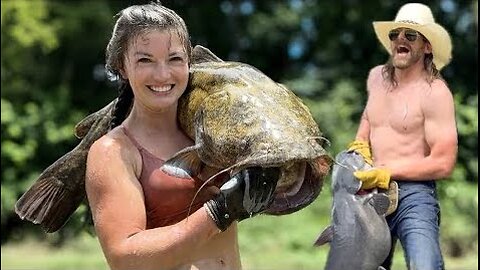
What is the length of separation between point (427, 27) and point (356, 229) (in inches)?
38.7

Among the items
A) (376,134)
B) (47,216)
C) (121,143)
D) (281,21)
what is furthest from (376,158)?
(281,21)

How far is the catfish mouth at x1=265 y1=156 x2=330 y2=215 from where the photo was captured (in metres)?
2.33

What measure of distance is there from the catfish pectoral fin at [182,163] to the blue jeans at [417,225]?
7.06 feet

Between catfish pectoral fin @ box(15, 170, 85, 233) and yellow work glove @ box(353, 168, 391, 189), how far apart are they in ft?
5.92

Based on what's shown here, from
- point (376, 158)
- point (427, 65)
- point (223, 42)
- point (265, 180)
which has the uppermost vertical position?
point (265, 180)

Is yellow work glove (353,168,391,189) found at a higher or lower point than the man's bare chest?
lower

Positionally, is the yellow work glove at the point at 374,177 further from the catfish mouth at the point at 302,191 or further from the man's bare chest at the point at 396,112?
the catfish mouth at the point at 302,191

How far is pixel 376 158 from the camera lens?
475 cm

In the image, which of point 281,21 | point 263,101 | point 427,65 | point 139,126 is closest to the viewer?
point 263,101

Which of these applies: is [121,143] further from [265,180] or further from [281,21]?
[281,21]

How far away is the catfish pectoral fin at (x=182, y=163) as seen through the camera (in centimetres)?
238

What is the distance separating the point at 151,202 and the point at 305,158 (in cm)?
46

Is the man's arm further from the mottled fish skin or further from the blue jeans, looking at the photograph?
the mottled fish skin

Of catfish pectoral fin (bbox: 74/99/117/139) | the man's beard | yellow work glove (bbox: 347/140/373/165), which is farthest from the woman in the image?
the man's beard
